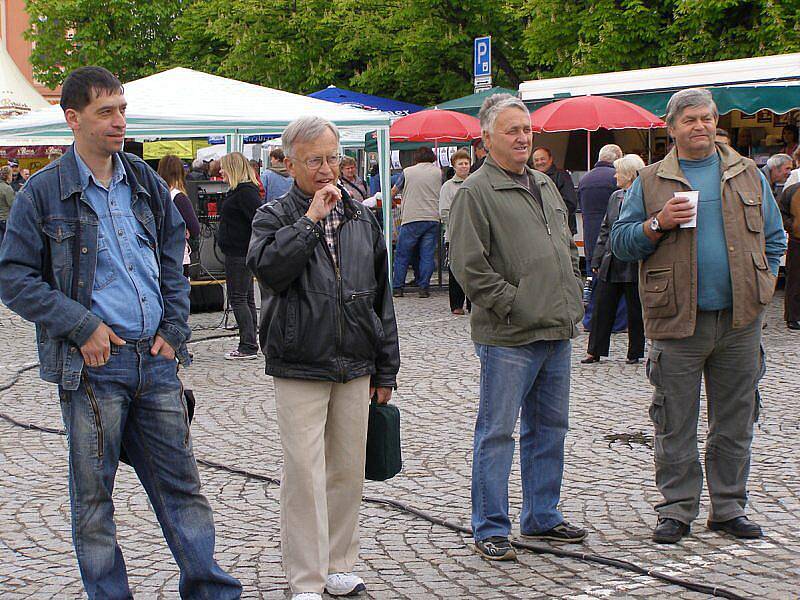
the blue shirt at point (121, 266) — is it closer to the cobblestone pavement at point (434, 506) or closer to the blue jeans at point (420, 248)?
the cobblestone pavement at point (434, 506)

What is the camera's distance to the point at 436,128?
17297 millimetres

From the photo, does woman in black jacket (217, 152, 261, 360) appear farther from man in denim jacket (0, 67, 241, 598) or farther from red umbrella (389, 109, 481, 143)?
man in denim jacket (0, 67, 241, 598)

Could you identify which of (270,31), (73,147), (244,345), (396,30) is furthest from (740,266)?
(270,31)

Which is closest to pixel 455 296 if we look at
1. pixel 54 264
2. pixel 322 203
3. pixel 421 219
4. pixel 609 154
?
pixel 421 219

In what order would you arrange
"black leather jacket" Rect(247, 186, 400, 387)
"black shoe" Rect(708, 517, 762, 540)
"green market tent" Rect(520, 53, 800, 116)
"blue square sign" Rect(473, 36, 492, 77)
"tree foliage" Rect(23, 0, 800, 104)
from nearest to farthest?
"black leather jacket" Rect(247, 186, 400, 387) → "black shoe" Rect(708, 517, 762, 540) → "green market tent" Rect(520, 53, 800, 116) → "blue square sign" Rect(473, 36, 492, 77) → "tree foliage" Rect(23, 0, 800, 104)

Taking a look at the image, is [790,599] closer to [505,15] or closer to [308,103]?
[308,103]

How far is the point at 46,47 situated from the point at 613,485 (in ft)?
127

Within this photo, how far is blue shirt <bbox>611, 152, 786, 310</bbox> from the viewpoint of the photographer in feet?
17.0

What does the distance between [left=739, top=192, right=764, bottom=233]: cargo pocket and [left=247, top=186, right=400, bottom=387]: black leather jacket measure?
5.80 feet

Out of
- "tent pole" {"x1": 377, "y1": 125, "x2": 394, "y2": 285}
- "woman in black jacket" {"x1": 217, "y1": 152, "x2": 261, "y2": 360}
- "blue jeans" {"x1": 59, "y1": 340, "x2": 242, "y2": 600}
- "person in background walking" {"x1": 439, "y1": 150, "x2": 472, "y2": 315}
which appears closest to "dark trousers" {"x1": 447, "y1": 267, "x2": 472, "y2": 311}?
"person in background walking" {"x1": 439, "y1": 150, "x2": 472, "y2": 315}

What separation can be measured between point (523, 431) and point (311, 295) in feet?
4.68

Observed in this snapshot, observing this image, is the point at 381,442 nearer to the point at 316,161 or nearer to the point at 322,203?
the point at 322,203

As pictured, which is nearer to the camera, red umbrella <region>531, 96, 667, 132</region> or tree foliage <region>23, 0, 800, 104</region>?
red umbrella <region>531, 96, 667, 132</region>

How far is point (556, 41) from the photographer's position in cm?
2405
